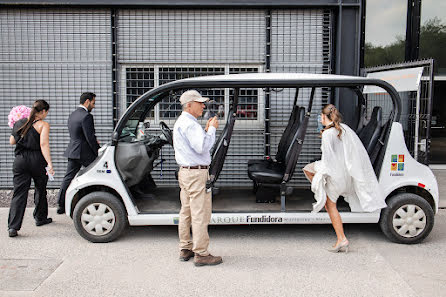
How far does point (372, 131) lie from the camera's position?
5.06 meters

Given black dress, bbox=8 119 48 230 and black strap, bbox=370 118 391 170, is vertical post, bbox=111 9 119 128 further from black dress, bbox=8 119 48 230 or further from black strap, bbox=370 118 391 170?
black strap, bbox=370 118 391 170

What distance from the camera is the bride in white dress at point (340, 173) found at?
447cm

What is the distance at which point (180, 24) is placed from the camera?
7.49 m

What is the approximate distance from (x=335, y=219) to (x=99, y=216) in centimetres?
262

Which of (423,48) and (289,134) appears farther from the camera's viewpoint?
(423,48)

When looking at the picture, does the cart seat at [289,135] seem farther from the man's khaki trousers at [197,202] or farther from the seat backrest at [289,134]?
the man's khaki trousers at [197,202]

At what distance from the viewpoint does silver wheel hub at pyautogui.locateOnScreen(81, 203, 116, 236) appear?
475cm

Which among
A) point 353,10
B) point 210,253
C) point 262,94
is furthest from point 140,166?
point 353,10

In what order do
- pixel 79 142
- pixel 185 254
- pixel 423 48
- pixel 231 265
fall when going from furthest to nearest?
pixel 423 48, pixel 79 142, pixel 185 254, pixel 231 265

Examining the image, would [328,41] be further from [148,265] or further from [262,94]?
[148,265]

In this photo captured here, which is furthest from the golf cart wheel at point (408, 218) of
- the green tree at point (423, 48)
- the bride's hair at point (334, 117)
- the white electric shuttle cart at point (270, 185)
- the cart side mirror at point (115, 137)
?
the green tree at point (423, 48)

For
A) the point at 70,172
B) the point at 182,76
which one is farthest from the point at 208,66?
the point at 70,172

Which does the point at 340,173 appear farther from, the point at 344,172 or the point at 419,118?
the point at 419,118

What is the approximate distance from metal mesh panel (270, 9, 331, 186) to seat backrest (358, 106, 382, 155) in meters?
2.25
